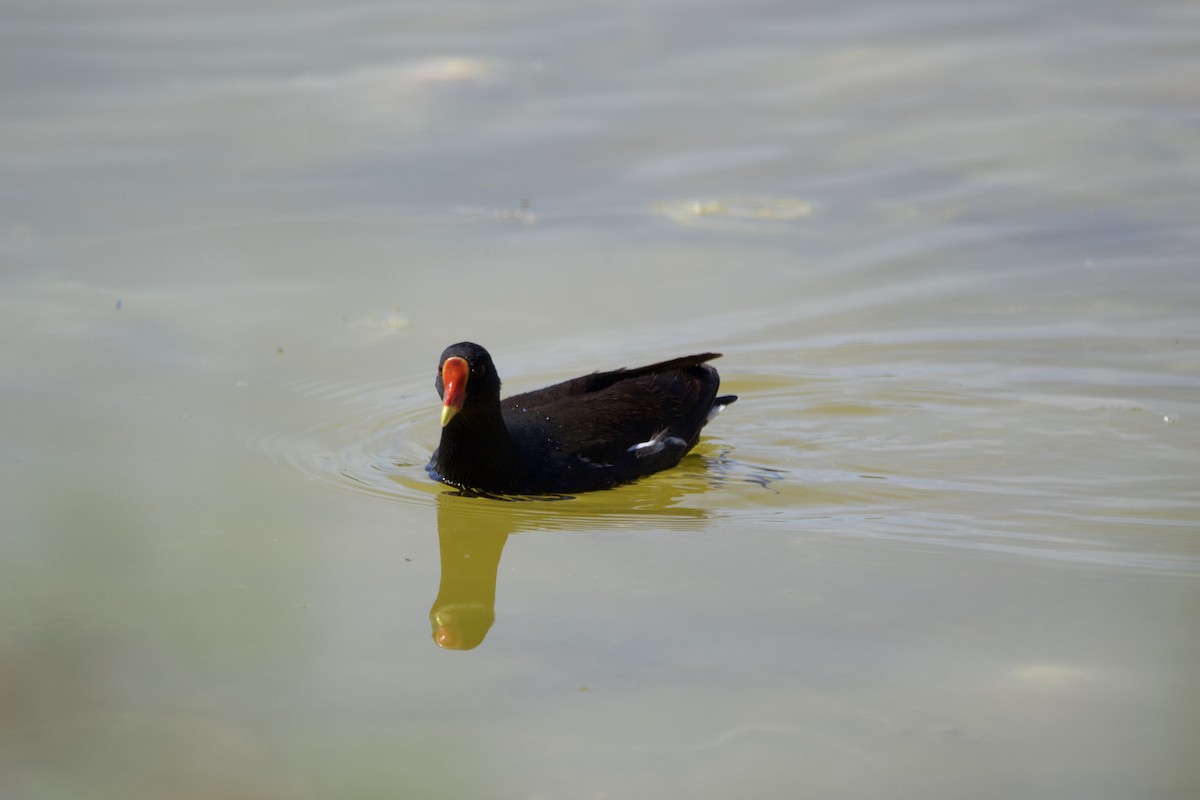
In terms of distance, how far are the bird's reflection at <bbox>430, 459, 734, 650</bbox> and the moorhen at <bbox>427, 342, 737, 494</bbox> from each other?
108 millimetres

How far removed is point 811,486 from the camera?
6.38m

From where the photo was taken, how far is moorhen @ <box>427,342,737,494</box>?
6.14 meters

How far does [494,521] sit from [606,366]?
1868 mm

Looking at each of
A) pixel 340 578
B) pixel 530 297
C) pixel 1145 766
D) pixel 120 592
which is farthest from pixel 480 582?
pixel 530 297

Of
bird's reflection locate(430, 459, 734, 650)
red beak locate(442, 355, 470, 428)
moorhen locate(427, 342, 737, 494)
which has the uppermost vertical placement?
red beak locate(442, 355, 470, 428)

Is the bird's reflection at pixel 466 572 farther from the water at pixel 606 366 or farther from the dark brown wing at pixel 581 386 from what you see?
the dark brown wing at pixel 581 386

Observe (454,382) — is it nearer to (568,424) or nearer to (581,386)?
(568,424)

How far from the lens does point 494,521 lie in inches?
233

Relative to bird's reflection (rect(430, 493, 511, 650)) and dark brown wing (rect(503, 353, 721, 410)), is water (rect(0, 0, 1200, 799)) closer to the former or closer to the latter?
bird's reflection (rect(430, 493, 511, 650))

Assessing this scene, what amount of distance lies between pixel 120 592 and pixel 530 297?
3.72 meters

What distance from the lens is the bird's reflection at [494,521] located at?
5.01 m

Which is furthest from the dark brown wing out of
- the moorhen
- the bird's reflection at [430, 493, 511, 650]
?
the bird's reflection at [430, 493, 511, 650]

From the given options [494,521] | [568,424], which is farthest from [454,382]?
[568,424]

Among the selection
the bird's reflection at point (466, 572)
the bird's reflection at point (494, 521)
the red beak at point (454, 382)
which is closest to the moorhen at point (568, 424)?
the red beak at point (454, 382)
